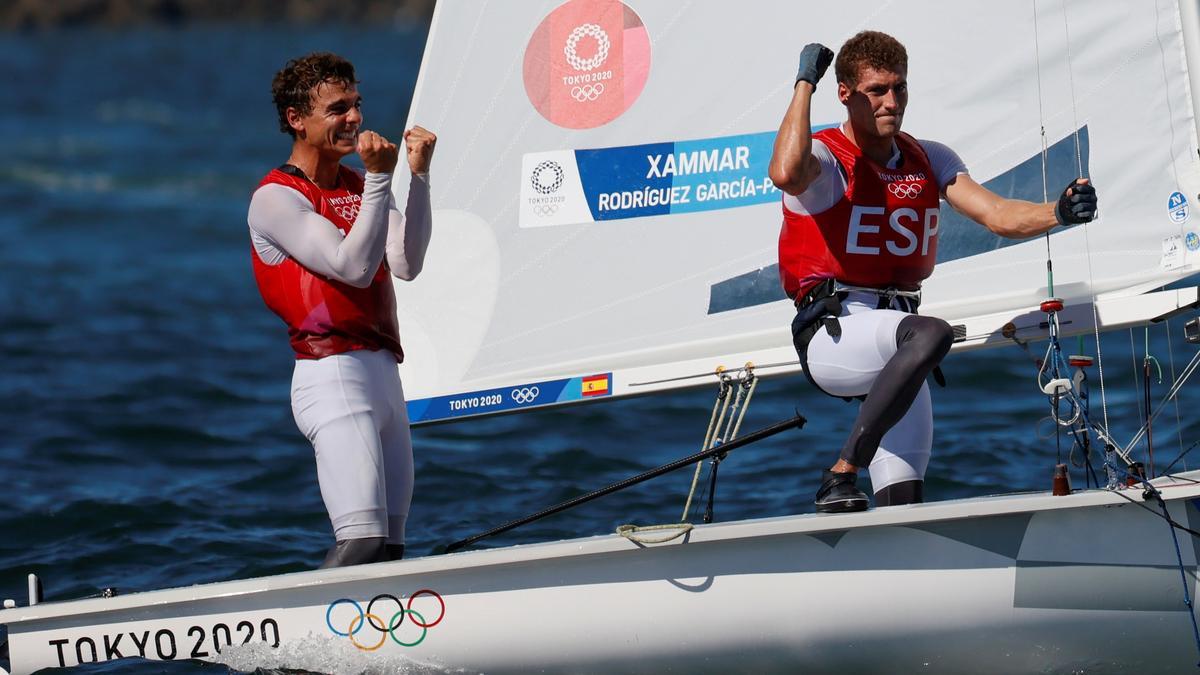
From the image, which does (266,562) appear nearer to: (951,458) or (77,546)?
(77,546)

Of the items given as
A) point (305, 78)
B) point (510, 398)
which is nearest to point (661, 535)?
point (510, 398)

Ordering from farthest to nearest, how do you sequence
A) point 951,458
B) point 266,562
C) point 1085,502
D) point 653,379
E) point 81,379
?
point 81,379
point 951,458
point 266,562
point 653,379
point 1085,502

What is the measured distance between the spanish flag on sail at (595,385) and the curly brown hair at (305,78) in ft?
3.58

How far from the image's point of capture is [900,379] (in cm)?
367

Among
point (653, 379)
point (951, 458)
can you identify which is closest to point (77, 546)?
point (653, 379)

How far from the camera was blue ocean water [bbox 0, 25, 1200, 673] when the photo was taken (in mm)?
5918

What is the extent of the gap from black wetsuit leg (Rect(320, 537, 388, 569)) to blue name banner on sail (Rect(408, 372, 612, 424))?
858mm

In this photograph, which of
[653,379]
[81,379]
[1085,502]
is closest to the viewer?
[1085,502]

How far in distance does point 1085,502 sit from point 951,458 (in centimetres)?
298

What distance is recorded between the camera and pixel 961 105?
4.43 metres

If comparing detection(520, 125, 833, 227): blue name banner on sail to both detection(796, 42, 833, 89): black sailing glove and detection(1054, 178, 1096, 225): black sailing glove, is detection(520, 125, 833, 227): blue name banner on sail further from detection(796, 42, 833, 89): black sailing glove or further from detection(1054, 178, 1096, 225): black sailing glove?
detection(1054, 178, 1096, 225): black sailing glove

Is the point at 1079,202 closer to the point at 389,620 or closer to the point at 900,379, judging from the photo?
the point at 900,379

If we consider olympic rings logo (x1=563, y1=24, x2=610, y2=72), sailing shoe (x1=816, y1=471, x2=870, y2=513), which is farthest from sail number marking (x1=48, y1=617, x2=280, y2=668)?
olympic rings logo (x1=563, y1=24, x2=610, y2=72)

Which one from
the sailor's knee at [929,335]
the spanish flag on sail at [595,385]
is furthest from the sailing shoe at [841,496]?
the spanish flag on sail at [595,385]
